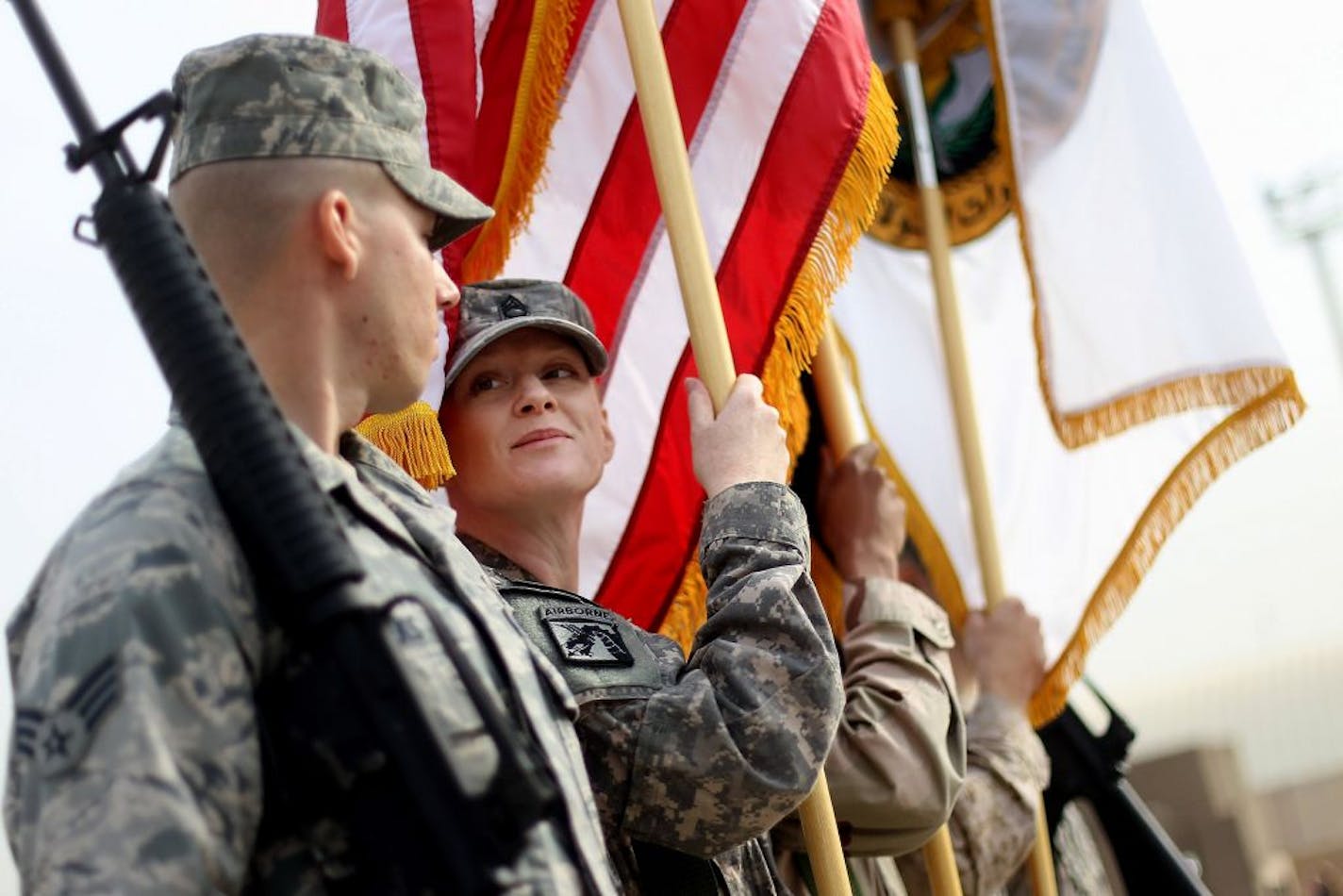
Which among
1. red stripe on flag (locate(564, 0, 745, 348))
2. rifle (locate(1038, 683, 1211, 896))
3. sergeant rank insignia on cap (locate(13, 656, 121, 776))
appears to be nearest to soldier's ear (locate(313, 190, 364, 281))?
sergeant rank insignia on cap (locate(13, 656, 121, 776))

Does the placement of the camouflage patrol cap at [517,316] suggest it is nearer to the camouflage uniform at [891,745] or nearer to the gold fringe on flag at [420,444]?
the gold fringe on flag at [420,444]

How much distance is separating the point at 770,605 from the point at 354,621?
2.73ft

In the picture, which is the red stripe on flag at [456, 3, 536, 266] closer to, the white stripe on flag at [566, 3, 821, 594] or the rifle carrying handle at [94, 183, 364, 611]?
the white stripe on flag at [566, 3, 821, 594]

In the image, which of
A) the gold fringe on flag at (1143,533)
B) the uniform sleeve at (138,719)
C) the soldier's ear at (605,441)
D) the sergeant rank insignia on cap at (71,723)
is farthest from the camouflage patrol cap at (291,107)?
the gold fringe on flag at (1143,533)

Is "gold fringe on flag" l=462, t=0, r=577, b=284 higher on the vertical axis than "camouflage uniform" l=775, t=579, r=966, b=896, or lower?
higher

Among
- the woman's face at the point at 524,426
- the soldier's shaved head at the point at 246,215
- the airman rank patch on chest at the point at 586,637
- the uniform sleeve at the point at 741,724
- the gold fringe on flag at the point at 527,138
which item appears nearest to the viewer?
the soldier's shaved head at the point at 246,215

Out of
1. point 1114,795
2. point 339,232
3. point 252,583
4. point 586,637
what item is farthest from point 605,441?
point 1114,795

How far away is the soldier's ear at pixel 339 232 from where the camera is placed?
1.57m

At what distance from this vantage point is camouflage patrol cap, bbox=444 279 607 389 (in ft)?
8.18

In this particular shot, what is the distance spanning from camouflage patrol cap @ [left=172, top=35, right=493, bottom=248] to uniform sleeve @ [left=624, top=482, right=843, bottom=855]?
649 millimetres

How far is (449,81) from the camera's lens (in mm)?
2881

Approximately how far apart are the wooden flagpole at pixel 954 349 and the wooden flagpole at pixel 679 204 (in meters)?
1.26

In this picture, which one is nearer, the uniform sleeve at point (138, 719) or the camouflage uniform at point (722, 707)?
the uniform sleeve at point (138, 719)

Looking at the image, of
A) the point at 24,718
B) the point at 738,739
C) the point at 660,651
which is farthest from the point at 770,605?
the point at 24,718
